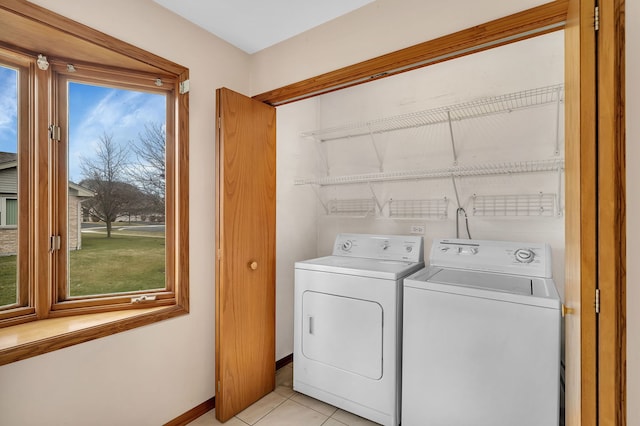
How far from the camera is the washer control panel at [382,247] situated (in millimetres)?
2338

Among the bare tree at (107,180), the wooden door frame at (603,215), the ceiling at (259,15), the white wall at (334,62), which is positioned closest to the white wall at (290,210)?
the white wall at (334,62)

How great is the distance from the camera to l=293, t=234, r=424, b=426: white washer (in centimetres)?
187

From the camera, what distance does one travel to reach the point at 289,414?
206 centimetres

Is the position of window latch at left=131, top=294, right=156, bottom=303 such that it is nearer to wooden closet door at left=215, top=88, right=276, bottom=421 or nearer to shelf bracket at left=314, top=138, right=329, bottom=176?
wooden closet door at left=215, top=88, right=276, bottom=421

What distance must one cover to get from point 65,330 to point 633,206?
2.13 metres

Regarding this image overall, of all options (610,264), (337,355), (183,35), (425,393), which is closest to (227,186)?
(183,35)

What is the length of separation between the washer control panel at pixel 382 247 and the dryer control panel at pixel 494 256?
14 cm

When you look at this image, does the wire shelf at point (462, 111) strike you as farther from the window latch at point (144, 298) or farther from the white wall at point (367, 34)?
the window latch at point (144, 298)

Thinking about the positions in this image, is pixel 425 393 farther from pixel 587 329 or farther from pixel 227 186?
pixel 227 186

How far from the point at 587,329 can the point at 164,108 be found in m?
2.26

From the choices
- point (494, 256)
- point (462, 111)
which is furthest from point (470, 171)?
point (494, 256)

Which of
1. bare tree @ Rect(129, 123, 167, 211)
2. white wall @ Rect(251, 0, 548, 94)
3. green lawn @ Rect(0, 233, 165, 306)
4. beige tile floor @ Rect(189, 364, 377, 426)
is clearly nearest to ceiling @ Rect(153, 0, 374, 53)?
white wall @ Rect(251, 0, 548, 94)

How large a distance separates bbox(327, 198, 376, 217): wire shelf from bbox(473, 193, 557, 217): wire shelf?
0.83 m

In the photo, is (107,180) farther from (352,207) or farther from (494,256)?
(494,256)
